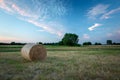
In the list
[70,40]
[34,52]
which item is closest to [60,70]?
[34,52]

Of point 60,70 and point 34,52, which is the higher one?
point 34,52

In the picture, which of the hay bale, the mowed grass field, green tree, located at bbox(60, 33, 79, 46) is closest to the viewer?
the mowed grass field

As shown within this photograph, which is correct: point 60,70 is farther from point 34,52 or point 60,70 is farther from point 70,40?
point 70,40

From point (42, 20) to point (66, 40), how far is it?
125 feet

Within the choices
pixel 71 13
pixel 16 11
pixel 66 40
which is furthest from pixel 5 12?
pixel 66 40

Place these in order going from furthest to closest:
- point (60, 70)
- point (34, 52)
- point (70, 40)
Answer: point (70, 40), point (34, 52), point (60, 70)

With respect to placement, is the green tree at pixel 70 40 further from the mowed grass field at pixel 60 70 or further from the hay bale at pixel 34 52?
the mowed grass field at pixel 60 70

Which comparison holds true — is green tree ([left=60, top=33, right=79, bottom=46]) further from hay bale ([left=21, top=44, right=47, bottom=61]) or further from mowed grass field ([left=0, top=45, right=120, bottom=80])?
mowed grass field ([left=0, top=45, right=120, bottom=80])

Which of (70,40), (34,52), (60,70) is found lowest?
(60,70)

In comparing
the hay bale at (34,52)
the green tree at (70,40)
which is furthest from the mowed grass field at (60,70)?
the green tree at (70,40)

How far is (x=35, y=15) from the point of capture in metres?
19.5

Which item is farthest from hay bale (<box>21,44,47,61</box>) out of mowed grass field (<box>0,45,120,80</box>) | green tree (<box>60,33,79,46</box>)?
green tree (<box>60,33,79,46</box>)

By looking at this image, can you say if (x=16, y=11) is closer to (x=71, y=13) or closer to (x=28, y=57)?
(x=71, y=13)

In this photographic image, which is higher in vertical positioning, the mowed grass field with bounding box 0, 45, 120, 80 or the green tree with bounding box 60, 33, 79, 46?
the green tree with bounding box 60, 33, 79, 46
